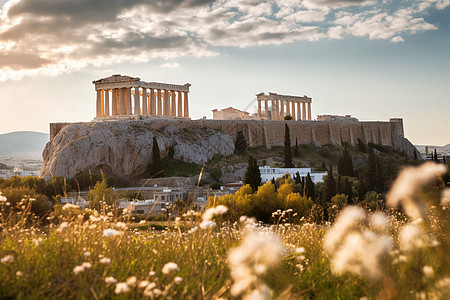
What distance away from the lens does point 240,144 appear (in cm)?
6625

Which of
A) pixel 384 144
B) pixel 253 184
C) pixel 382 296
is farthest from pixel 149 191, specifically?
pixel 384 144

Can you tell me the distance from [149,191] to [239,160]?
19.2 metres

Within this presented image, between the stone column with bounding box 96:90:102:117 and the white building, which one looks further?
the stone column with bounding box 96:90:102:117

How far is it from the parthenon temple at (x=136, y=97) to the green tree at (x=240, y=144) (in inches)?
298

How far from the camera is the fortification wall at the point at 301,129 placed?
203 feet

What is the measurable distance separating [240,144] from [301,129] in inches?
519

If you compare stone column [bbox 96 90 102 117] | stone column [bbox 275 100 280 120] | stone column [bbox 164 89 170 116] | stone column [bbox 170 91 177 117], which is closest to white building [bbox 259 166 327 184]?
stone column [bbox 170 91 177 117]

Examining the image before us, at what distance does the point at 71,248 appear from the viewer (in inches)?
238

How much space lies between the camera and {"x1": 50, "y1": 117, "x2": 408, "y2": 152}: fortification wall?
61.8 meters

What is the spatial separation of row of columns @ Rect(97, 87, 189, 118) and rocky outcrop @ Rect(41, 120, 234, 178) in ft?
21.2

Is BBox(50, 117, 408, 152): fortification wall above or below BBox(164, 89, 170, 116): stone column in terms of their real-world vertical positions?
below

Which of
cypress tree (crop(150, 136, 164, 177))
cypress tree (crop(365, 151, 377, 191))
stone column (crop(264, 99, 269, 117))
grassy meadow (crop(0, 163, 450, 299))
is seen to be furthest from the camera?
stone column (crop(264, 99, 269, 117))

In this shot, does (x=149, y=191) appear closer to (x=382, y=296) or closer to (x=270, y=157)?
(x=270, y=157)

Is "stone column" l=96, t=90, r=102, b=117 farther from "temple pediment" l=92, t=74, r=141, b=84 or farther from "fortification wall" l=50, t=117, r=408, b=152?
"fortification wall" l=50, t=117, r=408, b=152
